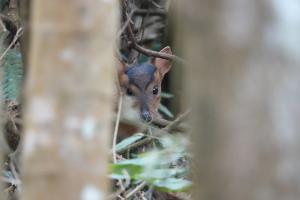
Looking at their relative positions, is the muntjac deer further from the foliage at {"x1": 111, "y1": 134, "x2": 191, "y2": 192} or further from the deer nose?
the foliage at {"x1": 111, "y1": 134, "x2": 191, "y2": 192}

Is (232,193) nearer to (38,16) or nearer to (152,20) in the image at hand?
(38,16)

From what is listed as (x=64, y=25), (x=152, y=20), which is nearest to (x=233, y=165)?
(x=64, y=25)

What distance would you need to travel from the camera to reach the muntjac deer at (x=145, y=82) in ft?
18.4

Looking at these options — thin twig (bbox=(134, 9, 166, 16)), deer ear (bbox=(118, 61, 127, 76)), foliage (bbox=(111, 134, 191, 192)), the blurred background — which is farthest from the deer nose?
the blurred background

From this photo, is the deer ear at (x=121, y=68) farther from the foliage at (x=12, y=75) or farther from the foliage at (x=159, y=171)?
the foliage at (x=159, y=171)

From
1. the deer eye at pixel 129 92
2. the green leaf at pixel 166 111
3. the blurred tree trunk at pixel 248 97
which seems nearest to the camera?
the blurred tree trunk at pixel 248 97

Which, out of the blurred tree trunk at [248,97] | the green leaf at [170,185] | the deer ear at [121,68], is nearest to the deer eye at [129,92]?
the deer ear at [121,68]

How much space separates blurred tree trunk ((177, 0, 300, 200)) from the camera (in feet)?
4.33

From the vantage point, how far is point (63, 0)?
1.59 metres

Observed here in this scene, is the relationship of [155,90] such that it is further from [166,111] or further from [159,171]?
[159,171]

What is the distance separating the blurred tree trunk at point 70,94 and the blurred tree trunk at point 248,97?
0.94 ft

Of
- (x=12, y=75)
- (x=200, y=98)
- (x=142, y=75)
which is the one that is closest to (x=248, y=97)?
(x=200, y=98)

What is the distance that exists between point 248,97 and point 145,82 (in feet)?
15.2

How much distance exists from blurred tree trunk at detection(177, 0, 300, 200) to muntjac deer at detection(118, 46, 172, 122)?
157 inches
